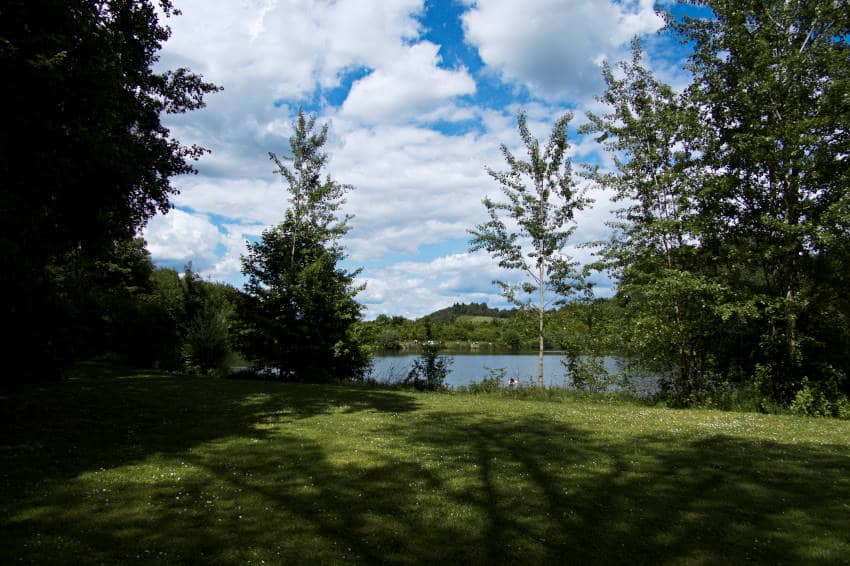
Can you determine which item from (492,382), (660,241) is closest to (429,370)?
(492,382)

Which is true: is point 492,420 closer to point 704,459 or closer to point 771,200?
point 704,459

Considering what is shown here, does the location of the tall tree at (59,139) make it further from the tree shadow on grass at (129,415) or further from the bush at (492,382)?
the bush at (492,382)

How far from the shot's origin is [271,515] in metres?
5.20

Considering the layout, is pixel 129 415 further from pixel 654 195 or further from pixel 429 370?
pixel 654 195

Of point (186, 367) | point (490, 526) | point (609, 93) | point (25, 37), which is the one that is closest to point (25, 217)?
point (25, 37)

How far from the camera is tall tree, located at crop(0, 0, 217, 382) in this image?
26.3 ft

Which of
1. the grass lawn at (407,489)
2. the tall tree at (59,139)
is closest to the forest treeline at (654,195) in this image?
the tall tree at (59,139)

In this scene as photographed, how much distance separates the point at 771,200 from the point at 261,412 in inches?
634

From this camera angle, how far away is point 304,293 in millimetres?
20781

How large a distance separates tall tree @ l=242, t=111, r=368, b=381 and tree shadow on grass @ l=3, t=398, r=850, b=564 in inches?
503

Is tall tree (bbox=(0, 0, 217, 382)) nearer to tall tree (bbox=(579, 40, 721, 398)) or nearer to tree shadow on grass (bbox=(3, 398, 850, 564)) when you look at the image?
tree shadow on grass (bbox=(3, 398, 850, 564))

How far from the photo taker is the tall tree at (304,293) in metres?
20.9

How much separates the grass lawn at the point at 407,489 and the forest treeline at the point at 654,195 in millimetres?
3729

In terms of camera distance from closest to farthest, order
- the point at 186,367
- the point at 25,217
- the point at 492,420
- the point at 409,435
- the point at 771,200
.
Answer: the point at 25,217 → the point at 409,435 → the point at 492,420 → the point at 771,200 → the point at 186,367
